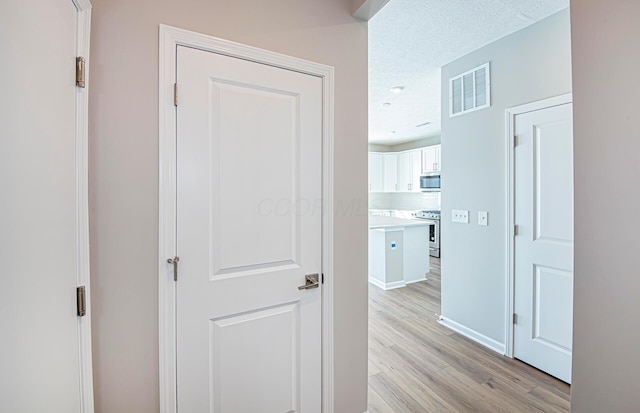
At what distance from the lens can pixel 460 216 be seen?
110 inches

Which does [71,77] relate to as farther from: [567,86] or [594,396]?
[567,86]

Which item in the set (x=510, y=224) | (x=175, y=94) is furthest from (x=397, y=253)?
(x=175, y=94)

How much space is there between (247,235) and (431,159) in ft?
19.2

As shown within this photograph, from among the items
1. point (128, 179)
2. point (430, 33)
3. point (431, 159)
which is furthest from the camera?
point (431, 159)

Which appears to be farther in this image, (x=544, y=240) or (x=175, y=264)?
(x=544, y=240)

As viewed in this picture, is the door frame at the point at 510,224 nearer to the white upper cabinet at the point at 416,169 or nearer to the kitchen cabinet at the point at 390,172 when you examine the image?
the white upper cabinet at the point at 416,169

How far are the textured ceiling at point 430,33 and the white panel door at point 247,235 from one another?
3.77 feet

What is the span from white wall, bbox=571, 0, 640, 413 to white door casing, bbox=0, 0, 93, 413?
1.42m

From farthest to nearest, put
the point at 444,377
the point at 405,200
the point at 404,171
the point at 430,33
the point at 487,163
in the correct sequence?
the point at 405,200 < the point at 404,171 < the point at 487,163 < the point at 430,33 < the point at 444,377

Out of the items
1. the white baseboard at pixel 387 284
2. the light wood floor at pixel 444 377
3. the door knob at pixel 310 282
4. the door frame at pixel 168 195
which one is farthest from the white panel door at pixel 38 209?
the white baseboard at pixel 387 284

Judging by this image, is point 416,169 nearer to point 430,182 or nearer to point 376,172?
point 430,182

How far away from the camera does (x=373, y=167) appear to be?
24.4 feet

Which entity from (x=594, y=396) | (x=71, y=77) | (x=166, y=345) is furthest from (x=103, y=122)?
(x=594, y=396)

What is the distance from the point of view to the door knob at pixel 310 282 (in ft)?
4.81
